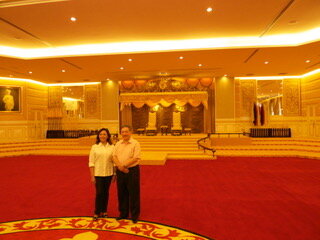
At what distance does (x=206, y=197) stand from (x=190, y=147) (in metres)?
5.66

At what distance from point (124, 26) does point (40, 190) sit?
4.64 m

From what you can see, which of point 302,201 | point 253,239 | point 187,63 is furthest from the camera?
point 187,63

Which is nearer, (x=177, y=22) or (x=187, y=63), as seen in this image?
(x=177, y=22)

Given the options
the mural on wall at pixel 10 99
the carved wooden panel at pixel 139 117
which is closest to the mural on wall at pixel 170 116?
the carved wooden panel at pixel 139 117

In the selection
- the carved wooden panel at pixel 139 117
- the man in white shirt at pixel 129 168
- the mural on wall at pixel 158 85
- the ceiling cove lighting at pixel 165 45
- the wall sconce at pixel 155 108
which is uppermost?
the ceiling cove lighting at pixel 165 45

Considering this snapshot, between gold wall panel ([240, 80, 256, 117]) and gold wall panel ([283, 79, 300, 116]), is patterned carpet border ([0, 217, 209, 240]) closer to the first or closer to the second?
gold wall panel ([240, 80, 256, 117])

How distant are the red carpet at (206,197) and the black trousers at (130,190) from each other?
13.5 inches

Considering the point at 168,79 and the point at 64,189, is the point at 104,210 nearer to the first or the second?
the point at 64,189

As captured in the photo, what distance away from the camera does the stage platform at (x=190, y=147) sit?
29.0ft

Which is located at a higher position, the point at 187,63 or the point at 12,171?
the point at 187,63

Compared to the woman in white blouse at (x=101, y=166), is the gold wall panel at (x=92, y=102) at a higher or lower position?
higher

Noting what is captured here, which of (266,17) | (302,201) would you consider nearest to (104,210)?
(302,201)

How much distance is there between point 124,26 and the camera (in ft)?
21.1

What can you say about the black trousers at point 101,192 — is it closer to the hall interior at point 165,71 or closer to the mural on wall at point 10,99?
the hall interior at point 165,71
